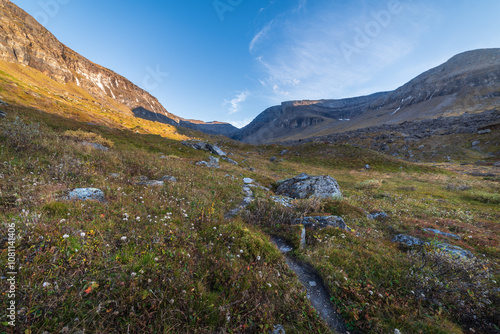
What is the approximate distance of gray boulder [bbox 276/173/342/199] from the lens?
1412 cm

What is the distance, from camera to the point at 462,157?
5138 centimetres

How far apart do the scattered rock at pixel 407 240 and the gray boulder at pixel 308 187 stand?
18.7 ft

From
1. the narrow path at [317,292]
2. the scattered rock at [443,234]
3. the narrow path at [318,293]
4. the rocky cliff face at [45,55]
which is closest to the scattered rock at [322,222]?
the narrow path at [317,292]

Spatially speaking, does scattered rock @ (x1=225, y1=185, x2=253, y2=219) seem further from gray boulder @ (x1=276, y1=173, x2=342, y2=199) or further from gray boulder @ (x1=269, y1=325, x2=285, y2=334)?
gray boulder @ (x1=269, y1=325, x2=285, y2=334)

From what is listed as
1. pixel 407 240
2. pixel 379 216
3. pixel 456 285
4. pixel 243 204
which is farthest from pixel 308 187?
pixel 456 285

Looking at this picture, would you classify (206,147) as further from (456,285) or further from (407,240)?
(456,285)

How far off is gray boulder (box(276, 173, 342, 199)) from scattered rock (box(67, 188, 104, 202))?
39.3 ft

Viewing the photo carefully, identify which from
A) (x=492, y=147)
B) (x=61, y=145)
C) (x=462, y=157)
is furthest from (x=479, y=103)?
(x=61, y=145)

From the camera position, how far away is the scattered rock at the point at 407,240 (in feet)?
24.6

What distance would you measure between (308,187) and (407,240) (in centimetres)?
740

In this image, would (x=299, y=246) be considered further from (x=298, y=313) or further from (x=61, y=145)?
(x=61, y=145)

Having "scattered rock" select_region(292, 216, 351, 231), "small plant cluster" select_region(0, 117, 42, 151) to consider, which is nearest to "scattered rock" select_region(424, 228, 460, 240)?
"scattered rock" select_region(292, 216, 351, 231)

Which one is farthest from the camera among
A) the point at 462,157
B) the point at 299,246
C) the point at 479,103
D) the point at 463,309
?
the point at 479,103

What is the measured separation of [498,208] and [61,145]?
33.1 m
